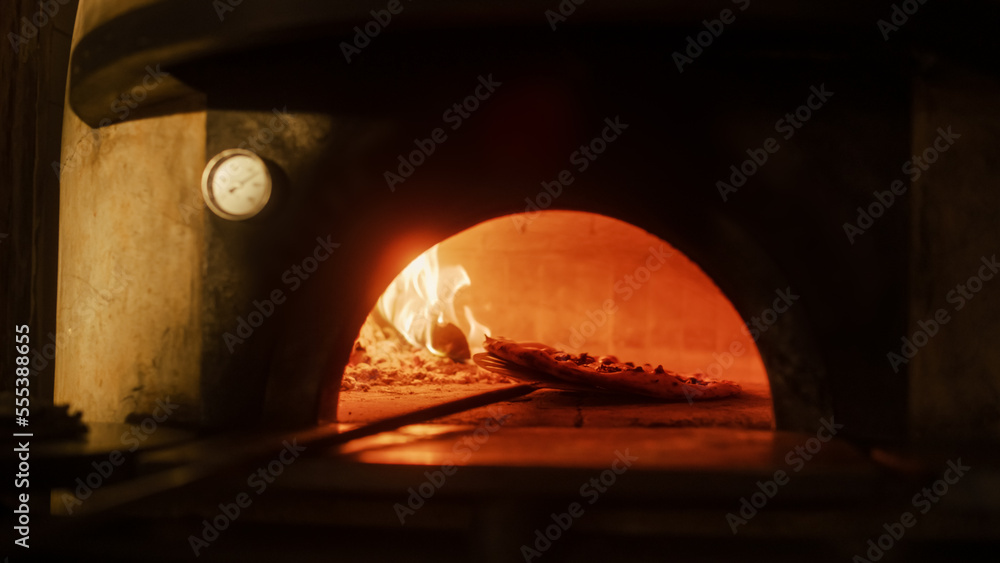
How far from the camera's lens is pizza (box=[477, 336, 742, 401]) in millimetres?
2793

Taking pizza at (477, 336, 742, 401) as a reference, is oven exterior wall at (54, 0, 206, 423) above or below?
above

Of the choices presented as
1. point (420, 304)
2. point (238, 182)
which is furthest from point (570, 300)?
point (238, 182)

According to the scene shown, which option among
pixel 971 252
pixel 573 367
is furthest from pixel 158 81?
pixel 971 252

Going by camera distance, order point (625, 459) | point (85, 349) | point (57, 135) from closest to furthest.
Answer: point (625, 459), point (85, 349), point (57, 135)

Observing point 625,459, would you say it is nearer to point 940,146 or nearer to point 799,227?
point 799,227

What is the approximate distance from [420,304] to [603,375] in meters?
1.36

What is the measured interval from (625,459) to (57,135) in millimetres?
3073

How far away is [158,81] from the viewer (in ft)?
6.27

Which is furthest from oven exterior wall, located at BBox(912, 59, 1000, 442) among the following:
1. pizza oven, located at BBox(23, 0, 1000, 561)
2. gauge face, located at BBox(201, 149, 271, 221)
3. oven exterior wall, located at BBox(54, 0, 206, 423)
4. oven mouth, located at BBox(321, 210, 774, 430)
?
oven exterior wall, located at BBox(54, 0, 206, 423)

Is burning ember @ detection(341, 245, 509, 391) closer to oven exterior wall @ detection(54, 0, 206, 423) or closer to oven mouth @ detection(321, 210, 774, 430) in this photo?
Answer: oven mouth @ detection(321, 210, 774, 430)

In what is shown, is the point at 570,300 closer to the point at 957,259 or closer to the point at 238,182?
the point at 957,259

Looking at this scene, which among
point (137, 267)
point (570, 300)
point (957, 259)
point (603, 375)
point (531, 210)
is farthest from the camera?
point (570, 300)

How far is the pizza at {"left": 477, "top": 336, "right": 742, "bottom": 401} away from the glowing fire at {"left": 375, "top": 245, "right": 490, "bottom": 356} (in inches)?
21.6

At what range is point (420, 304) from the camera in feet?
12.1
